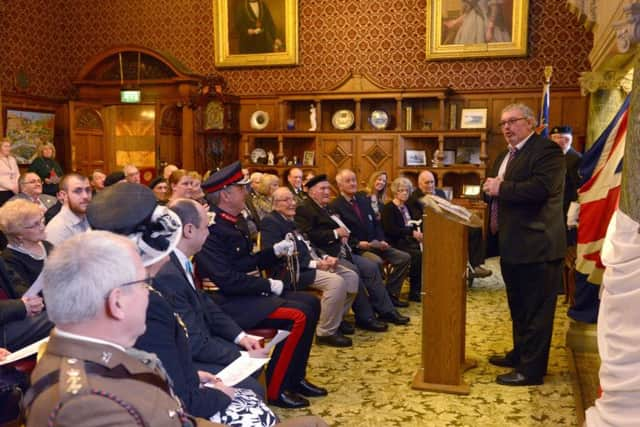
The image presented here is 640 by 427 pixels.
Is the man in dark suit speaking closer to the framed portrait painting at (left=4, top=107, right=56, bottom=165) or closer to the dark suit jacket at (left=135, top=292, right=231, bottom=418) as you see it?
the dark suit jacket at (left=135, top=292, right=231, bottom=418)

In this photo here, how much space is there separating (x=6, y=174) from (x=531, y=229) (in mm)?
7750

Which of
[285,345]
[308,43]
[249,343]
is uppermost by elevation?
[308,43]

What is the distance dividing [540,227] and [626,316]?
1475 mm

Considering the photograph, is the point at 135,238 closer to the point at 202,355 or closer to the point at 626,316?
the point at 202,355

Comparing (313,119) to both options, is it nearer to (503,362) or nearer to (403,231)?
(403,231)

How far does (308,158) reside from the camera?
35.4ft

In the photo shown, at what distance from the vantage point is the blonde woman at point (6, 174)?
8.79m

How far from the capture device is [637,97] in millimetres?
2648

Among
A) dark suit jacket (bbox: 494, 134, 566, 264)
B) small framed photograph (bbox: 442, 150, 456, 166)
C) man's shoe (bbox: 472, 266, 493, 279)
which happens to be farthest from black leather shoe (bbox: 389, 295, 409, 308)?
small framed photograph (bbox: 442, 150, 456, 166)

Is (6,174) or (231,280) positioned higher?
(6,174)

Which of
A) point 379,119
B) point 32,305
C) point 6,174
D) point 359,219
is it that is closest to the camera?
point 32,305

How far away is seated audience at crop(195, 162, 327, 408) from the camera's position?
3.73 meters

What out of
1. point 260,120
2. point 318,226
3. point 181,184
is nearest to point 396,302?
point 318,226

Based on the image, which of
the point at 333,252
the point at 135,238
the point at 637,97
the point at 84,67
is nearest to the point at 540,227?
the point at 637,97
